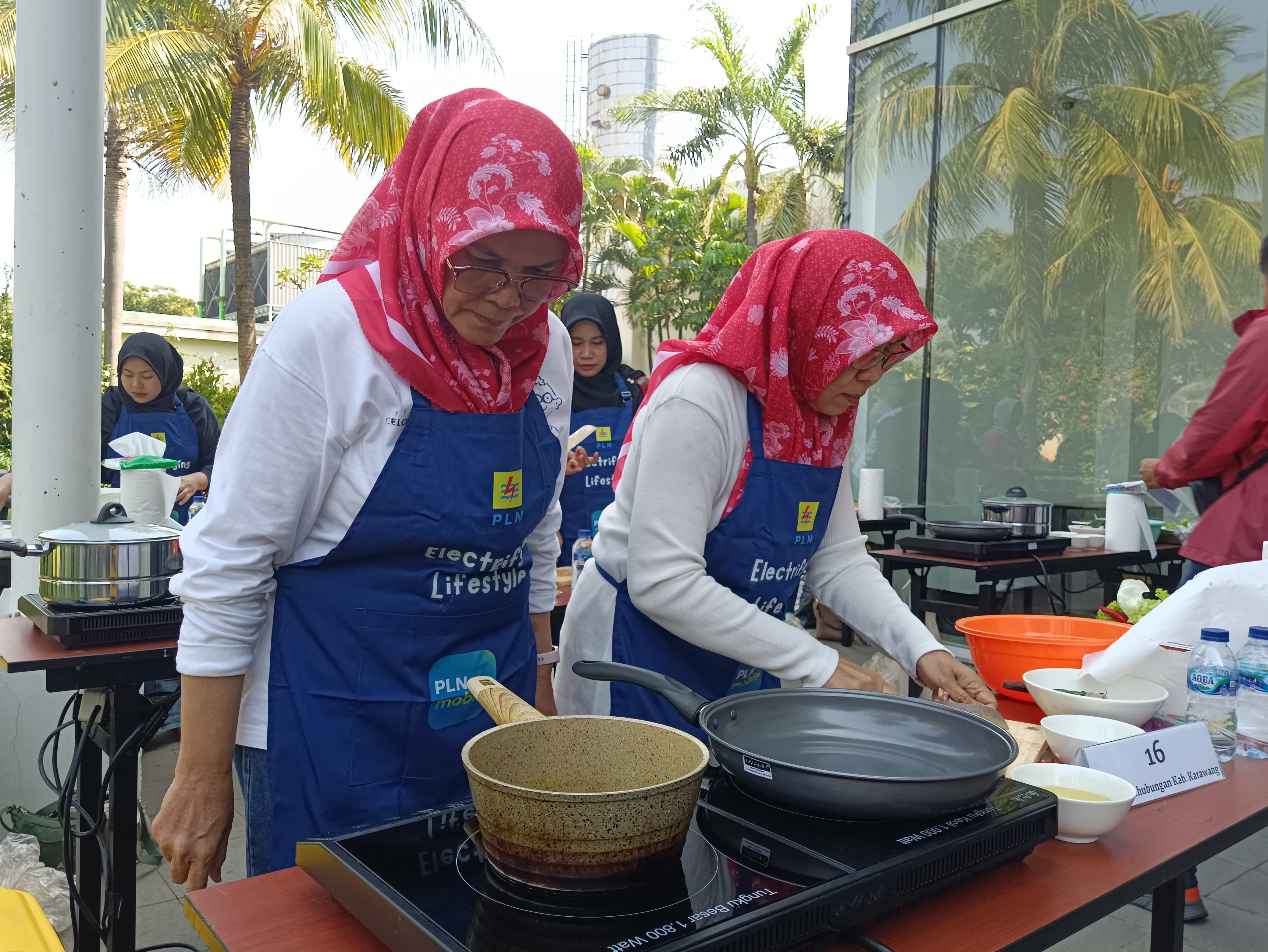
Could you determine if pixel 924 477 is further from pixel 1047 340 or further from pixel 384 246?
pixel 384 246

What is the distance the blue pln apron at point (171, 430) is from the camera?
4246 millimetres

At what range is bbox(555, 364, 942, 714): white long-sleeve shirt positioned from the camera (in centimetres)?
139

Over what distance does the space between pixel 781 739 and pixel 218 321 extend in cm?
1745

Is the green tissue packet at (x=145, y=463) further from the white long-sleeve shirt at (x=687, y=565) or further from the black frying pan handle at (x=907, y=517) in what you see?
the black frying pan handle at (x=907, y=517)

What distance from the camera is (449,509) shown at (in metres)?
1.23

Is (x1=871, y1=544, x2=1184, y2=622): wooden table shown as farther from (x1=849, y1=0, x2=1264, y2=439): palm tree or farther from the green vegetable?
(x1=849, y1=0, x2=1264, y2=439): palm tree

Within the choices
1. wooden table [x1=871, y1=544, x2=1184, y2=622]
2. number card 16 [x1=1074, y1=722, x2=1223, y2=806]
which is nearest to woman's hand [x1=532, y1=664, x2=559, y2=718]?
number card 16 [x1=1074, y1=722, x2=1223, y2=806]

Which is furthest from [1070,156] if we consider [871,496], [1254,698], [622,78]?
[622,78]

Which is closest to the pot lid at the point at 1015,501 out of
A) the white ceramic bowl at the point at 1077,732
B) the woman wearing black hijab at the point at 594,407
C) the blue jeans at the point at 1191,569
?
the blue jeans at the point at 1191,569

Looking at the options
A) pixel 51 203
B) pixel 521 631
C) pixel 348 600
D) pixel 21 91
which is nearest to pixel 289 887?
pixel 348 600

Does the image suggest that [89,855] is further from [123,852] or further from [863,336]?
[863,336]

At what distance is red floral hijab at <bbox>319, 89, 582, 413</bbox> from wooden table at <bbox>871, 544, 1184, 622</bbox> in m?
2.65

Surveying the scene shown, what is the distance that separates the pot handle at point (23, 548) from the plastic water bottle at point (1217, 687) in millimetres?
2110

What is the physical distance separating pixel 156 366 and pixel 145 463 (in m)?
1.97
